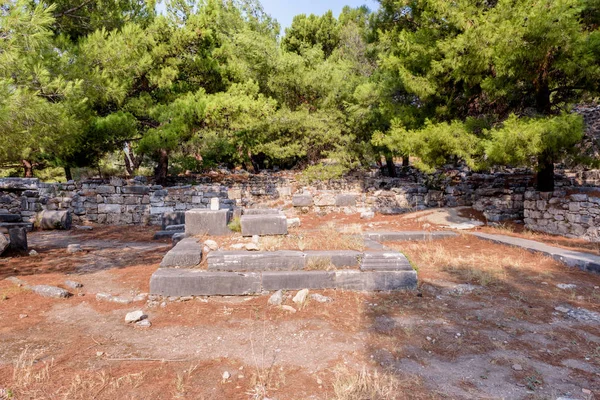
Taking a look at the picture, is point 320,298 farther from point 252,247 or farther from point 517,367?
point 517,367

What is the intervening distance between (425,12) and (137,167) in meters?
20.1

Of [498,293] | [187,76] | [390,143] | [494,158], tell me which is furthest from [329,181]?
[498,293]

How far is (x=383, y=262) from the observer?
490cm

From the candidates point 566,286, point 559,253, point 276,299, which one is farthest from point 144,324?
point 559,253

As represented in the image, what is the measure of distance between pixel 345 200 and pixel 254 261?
9.68m

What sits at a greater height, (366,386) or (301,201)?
(301,201)

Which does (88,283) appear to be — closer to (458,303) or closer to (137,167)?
(458,303)

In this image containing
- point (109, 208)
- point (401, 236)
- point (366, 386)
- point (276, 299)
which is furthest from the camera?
point (109, 208)

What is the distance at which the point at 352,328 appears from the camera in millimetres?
3613

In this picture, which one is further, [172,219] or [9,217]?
[172,219]

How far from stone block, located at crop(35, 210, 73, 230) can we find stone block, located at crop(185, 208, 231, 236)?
6.99 metres

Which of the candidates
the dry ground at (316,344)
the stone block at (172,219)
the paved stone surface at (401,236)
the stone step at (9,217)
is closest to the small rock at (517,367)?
the dry ground at (316,344)

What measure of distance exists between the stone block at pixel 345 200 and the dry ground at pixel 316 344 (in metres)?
8.65

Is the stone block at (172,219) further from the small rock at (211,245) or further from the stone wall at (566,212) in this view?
the stone wall at (566,212)
